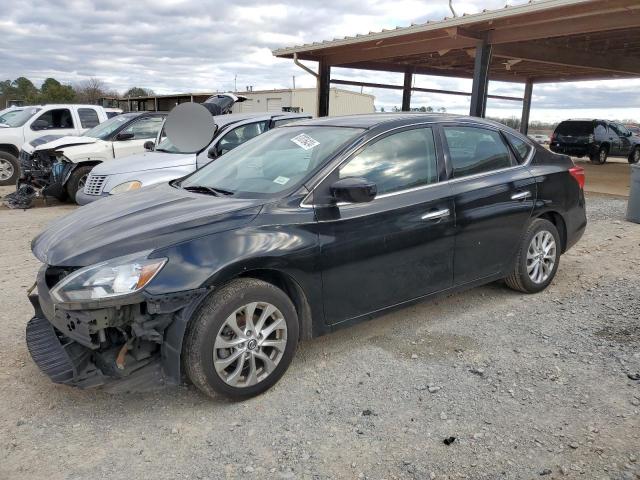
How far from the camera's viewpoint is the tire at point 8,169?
1239 centimetres

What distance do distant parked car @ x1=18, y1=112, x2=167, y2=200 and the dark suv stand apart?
16.8m

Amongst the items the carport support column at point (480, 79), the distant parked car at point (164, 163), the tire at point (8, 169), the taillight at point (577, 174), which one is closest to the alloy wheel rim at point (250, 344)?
the taillight at point (577, 174)

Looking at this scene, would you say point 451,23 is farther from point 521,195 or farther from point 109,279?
point 109,279

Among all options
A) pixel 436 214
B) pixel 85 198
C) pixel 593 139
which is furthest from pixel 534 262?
pixel 593 139

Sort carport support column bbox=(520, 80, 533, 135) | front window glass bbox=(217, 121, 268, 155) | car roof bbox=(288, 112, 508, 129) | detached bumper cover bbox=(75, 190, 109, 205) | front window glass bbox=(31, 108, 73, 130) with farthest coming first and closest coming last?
1. carport support column bbox=(520, 80, 533, 135)
2. front window glass bbox=(31, 108, 73, 130)
3. front window glass bbox=(217, 121, 268, 155)
4. detached bumper cover bbox=(75, 190, 109, 205)
5. car roof bbox=(288, 112, 508, 129)

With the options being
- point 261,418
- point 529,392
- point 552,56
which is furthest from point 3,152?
point 552,56

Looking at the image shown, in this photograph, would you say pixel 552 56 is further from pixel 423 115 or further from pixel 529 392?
pixel 529 392

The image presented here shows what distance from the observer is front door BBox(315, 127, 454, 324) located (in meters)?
3.42

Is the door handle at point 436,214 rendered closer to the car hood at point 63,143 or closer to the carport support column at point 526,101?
the car hood at point 63,143

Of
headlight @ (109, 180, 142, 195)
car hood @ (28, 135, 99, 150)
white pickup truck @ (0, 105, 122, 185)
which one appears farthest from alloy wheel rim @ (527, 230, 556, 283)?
white pickup truck @ (0, 105, 122, 185)

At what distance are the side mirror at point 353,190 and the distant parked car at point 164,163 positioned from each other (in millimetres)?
4377

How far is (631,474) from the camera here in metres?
2.51

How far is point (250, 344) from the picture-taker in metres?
3.07

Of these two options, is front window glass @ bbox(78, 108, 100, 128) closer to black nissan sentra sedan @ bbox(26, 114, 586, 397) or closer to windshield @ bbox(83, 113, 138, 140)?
windshield @ bbox(83, 113, 138, 140)
